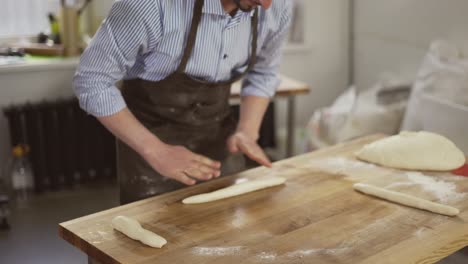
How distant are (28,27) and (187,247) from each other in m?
2.54

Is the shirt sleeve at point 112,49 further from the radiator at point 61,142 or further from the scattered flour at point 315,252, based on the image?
the radiator at point 61,142

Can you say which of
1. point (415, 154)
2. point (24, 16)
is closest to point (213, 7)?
point (415, 154)

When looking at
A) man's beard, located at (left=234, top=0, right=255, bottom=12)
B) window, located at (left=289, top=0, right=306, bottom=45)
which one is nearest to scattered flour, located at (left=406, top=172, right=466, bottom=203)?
man's beard, located at (left=234, top=0, right=255, bottom=12)

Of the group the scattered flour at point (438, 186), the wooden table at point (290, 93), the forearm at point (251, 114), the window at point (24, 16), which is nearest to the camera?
the scattered flour at point (438, 186)

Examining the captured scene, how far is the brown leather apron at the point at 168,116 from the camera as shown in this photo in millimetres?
2000

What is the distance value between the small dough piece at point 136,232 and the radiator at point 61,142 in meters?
1.91

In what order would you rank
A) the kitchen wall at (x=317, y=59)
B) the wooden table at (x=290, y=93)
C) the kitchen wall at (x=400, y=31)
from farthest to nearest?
1. the kitchen wall at (x=317, y=59)
2. the kitchen wall at (x=400, y=31)
3. the wooden table at (x=290, y=93)

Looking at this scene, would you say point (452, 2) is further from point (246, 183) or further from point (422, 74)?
point (246, 183)

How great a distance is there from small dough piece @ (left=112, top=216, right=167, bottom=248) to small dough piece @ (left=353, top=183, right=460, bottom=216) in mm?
581

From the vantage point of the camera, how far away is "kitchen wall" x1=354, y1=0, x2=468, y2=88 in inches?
130

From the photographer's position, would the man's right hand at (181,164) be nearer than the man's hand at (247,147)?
Yes

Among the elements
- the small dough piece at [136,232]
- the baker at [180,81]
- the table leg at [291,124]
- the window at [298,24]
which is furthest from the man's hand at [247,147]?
the window at [298,24]

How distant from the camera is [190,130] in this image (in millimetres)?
2098

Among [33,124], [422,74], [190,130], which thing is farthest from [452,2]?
[33,124]
